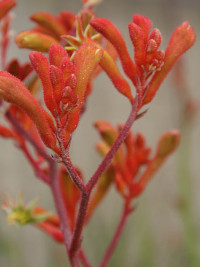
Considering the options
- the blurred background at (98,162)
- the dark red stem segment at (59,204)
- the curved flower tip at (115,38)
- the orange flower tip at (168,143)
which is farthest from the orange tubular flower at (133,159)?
the blurred background at (98,162)

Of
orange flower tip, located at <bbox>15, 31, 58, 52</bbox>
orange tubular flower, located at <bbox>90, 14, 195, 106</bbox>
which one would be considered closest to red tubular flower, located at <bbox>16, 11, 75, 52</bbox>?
orange flower tip, located at <bbox>15, 31, 58, 52</bbox>

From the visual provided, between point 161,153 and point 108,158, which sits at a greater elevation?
point 108,158

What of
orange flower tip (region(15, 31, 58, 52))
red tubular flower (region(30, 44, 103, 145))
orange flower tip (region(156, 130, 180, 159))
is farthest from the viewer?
orange flower tip (region(156, 130, 180, 159))

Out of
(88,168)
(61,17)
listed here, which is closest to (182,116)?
(61,17)

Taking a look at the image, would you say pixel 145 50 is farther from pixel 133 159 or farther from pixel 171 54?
pixel 133 159

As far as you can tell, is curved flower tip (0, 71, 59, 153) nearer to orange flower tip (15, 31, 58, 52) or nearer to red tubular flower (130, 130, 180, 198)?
orange flower tip (15, 31, 58, 52)

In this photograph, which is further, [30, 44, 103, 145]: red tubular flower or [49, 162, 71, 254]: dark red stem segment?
[49, 162, 71, 254]: dark red stem segment

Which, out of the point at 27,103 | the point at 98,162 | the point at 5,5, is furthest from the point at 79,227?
the point at 98,162

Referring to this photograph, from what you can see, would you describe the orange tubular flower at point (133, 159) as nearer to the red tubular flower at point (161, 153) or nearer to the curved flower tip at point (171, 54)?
the red tubular flower at point (161, 153)

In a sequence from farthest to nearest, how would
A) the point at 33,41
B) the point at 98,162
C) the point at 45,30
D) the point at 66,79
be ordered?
the point at 98,162
the point at 45,30
the point at 33,41
the point at 66,79
